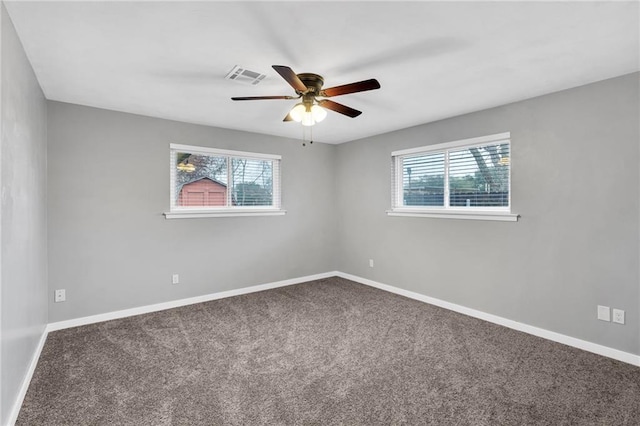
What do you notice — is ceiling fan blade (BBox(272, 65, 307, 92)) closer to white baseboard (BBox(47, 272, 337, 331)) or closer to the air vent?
the air vent

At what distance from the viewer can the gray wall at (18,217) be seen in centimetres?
179

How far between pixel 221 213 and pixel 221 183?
0.45 metres

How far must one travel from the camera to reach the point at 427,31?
202cm

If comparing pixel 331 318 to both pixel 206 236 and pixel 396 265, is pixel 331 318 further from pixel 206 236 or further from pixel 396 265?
pixel 206 236

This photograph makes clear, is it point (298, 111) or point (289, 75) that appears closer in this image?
point (289, 75)

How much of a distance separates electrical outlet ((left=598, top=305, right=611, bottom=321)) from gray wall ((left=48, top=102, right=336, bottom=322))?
3.80 meters

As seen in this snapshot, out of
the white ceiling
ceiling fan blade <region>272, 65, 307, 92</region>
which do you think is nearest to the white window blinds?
the white ceiling

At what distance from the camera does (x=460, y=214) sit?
12.7 ft

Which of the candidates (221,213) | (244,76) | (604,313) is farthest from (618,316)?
(221,213)

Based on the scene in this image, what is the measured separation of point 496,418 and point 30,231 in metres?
3.58

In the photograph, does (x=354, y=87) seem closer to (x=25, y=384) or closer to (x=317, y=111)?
(x=317, y=111)

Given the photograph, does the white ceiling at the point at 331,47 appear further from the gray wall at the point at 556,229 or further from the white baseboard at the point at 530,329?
the white baseboard at the point at 530,329

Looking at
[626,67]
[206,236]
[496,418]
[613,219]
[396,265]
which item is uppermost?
[626,67]

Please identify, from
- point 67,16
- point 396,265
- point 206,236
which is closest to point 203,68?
point 67,16
